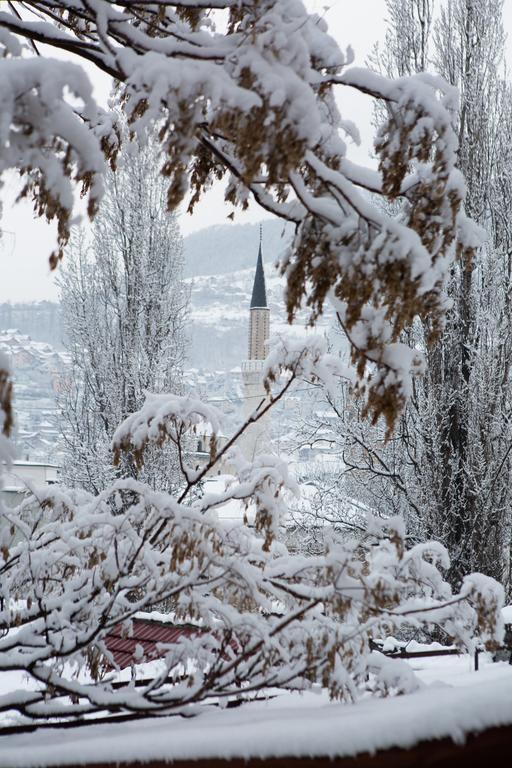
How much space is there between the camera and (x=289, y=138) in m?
1.64

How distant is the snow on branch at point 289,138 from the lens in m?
1.55

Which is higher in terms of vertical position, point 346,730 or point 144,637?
point 346,730

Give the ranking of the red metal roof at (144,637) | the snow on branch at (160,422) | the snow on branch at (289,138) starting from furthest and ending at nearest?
the red metal roof at (144,637)
the snow on branch at (160,422)
the snow on branch at (289,138)

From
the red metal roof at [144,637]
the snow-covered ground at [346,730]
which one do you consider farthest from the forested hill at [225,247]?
the snow-covered ground at [346,730]

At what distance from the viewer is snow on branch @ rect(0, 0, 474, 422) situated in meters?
1.55

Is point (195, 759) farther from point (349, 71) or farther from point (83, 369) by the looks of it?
point (83, 369)

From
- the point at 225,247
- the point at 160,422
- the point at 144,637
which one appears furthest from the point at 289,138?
the point at 225,247

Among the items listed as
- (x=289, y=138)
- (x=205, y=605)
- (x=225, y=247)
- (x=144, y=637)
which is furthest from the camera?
(x=225, y=247)

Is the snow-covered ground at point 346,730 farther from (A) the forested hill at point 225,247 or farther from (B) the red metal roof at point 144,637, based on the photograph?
(A) the forested hill at point 225,247

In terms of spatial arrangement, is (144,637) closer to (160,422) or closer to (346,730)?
(160,422)

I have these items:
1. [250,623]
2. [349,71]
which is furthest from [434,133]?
[250,623]

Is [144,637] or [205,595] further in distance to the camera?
[144,637]

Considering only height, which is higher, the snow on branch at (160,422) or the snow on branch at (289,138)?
the snow on branch at (289,138)

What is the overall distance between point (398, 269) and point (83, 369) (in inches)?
458
